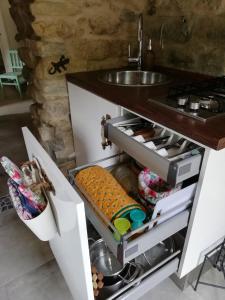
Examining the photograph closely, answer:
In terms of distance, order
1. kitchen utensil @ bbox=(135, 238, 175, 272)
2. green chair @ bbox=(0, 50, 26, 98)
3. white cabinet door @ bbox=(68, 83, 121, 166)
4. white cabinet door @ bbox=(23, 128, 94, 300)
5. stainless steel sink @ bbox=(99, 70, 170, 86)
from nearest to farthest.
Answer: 1. white cabinet door @ bbox=(23, 128, 94, 300)
2. kitchen utensil @ bbox=(135, 238, 175, 272)
3. white cabinet door @ bbox=(68, 83, 121, 166)
4. stainless steel sink @ bbox=(99, 70, 170, 86)
5. green chair @ bbox=(0, 50, 26, 98)

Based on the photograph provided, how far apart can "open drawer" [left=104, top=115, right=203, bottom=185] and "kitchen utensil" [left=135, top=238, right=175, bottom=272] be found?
480 millimetres

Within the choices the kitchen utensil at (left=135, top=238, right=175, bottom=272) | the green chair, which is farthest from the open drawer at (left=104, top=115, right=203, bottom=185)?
the green chair

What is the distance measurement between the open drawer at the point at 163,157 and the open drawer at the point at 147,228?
9cm

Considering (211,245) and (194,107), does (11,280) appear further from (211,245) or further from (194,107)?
(194,107)

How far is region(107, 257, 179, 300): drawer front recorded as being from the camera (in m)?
0.87

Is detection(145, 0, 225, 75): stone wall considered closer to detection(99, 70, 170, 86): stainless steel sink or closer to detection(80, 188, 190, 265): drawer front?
detection(99, 70, 170, 86): stainless steel sink

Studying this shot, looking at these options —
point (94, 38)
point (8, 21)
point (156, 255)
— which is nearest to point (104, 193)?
point (156, 255)

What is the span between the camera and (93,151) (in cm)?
152

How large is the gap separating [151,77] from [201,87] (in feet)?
1.85

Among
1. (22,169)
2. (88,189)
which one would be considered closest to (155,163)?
(88,189)

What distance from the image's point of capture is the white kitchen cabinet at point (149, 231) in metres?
0.65

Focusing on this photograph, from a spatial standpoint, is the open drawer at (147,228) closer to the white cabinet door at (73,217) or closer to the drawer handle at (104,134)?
the white cabinet door at (73,217)

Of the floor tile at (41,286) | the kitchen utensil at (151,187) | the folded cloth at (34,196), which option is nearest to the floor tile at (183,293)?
the floor tile at (41,286)

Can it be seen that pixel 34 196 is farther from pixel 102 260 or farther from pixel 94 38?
pixel 94 38
